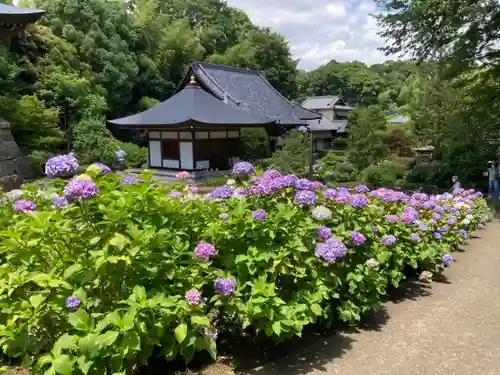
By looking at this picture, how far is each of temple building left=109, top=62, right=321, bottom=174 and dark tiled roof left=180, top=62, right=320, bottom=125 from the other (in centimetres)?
5

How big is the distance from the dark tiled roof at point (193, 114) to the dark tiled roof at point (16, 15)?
20.8 ft

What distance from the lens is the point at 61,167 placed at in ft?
7.23

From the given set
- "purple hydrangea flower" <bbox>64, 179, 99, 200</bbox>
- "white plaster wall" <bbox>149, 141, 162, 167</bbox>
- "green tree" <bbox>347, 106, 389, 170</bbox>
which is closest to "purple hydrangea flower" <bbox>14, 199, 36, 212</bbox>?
"purple hydrangea flower" <bbox>64, 179, 99, 200</bbox>

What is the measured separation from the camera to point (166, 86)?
1136 inches

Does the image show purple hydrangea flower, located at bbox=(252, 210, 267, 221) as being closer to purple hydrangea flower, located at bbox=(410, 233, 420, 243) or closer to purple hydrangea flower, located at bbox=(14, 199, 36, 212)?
purple hydrangea flower, located at bbox=(14, 199, 36, 212)

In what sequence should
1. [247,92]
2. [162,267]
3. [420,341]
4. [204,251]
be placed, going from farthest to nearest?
[247,92] → [420,341] → [204,251] → [162,267]

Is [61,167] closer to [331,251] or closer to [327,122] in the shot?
[331,251]

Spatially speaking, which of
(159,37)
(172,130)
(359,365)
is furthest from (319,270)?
(159,37)

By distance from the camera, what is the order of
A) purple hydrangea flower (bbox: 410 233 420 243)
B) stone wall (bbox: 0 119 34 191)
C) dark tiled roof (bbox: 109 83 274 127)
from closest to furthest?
purple hydrangea flower (bbox: 410 233 420 243) → stone wall (bbox: 0 119 34 191) → dark tiled roof (bbox: 109 83 274 127)

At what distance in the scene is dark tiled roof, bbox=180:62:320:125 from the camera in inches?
821

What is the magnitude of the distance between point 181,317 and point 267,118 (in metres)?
18.2

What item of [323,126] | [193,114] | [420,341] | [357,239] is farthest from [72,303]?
[323,126]

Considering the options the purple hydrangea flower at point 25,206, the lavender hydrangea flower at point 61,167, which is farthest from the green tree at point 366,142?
the lavender hydrangea flower at point 61,167

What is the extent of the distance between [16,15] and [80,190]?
1019 centimetres
